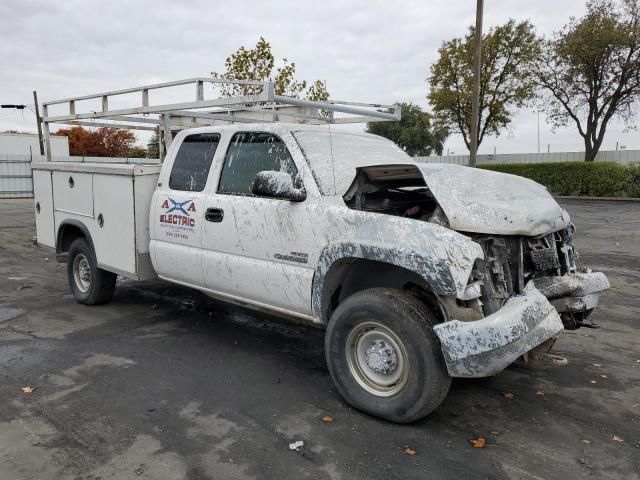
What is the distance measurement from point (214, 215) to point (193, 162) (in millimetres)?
767

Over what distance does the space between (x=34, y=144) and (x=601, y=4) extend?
3989 cm

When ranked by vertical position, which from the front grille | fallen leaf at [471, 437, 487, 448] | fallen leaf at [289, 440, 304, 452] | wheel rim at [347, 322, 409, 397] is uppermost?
the front grille

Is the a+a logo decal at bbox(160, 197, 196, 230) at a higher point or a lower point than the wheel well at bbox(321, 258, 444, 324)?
higher

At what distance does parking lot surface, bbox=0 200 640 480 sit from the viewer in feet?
10.2

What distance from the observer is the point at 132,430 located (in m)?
3.49

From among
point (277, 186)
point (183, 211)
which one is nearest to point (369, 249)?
point (277, 186)

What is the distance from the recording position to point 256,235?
437 centimetres

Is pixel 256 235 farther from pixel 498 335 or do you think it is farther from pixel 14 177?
pixel 14 177

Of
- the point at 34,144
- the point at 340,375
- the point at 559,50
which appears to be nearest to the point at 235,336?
the point at 340,375

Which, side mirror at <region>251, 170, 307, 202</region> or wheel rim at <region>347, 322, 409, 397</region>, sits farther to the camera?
side mirror at <region>251, 170, 307, 202</region>

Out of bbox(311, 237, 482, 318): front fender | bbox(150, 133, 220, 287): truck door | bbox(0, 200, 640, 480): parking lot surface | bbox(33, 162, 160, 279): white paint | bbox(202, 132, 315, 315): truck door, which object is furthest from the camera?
bbox(33, 162, 160, 279): white paint

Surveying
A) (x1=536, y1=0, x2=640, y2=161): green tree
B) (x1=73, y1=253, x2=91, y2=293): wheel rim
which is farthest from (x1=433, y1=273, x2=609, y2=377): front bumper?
(x1=536, y1=0, x2=640, y2=161): green tree

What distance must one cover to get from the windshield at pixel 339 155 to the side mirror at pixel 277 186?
20cm

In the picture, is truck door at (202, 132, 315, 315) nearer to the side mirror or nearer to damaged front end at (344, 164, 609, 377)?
the side mirror
